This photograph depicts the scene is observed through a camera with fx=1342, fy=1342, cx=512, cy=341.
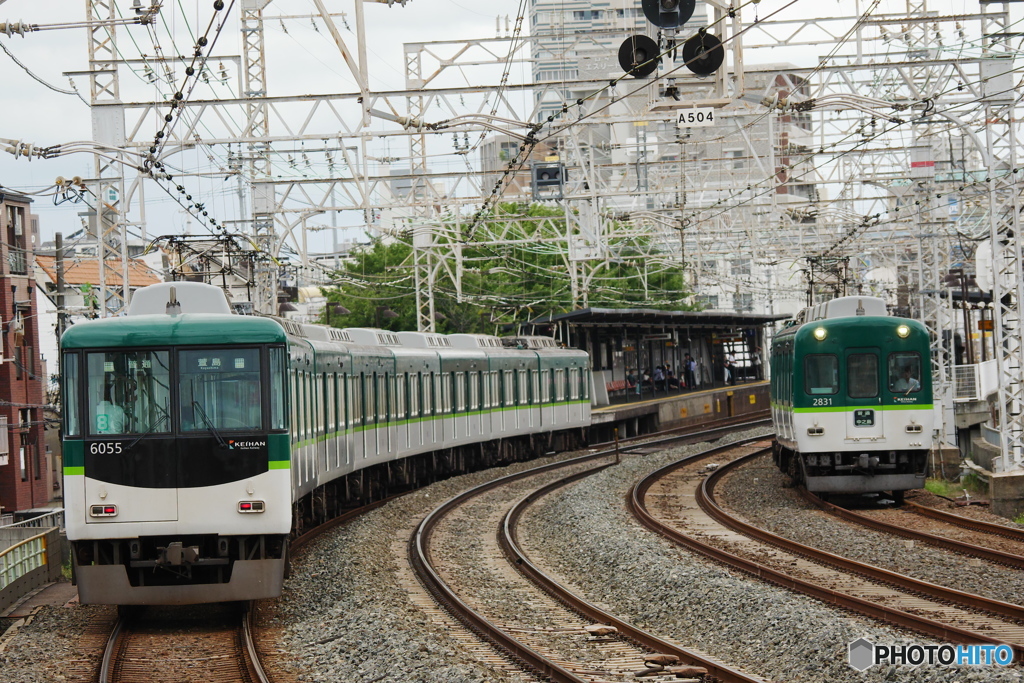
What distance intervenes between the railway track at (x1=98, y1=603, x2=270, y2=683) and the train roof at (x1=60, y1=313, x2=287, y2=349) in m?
2.17

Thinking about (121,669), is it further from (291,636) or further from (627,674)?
(627,674)

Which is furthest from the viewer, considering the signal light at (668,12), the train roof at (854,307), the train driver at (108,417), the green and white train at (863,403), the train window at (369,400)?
the train window at (369,400)

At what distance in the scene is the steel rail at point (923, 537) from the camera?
12852 mm

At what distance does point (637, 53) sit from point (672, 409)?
91.6 ft

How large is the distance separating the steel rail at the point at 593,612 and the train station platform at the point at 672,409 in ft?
57.6

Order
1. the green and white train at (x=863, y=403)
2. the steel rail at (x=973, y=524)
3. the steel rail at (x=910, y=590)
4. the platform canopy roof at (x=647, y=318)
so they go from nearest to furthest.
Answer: the steel rail at (x=910, y=590)
the steel rail at (x=973, y=524)
the green and white train at (x=863, y=403)
the platform canopy roof at (x=647, y=318)

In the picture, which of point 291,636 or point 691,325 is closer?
point 291,636

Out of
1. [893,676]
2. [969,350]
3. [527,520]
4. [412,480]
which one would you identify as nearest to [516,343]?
[412,480]

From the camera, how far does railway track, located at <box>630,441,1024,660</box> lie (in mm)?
9695

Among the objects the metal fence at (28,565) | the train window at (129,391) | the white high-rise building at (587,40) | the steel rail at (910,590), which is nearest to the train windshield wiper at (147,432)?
the train window at (129,391)

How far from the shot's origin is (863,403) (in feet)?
57.7

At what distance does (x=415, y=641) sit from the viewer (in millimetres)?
9477

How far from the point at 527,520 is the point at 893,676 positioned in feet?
33.4

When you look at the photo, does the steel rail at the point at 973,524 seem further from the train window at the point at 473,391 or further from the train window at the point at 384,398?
the train window at the point at 473,391
